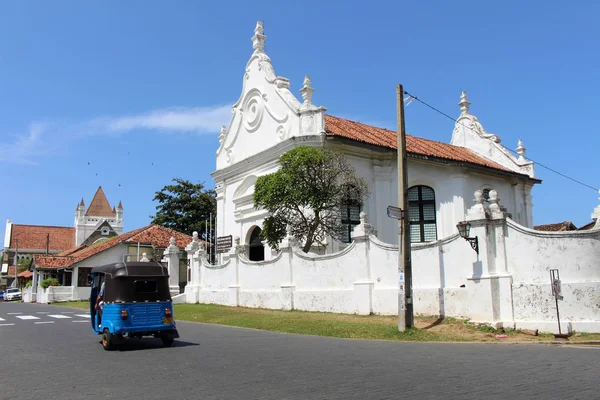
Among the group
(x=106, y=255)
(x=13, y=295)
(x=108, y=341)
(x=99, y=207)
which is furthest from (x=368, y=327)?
(x=99, y=207)

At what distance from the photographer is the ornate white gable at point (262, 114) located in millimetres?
26719

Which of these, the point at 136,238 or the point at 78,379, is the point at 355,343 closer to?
the point at 78,379

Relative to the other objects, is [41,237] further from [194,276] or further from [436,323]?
[436,323]

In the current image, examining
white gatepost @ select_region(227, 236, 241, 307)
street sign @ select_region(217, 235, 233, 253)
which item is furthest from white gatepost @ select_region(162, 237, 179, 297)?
white gatepost @ select_region(227, 236, 241, 307)

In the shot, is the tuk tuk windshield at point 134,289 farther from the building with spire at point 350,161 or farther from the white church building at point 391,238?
the building with spire at point 350,161

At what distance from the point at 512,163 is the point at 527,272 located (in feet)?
76.5

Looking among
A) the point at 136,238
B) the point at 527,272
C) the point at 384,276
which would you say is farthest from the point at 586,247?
the point at 136,238

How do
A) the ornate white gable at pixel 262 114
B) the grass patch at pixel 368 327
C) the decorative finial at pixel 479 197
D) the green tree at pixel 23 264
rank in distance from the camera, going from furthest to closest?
the green tree at pixel 23 264 < the ornate white gable at pixel 262 114 < the decorative finial at pixel 479 197 < the grass patch at pixel 368 327

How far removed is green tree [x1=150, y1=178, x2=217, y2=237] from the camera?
5784cm

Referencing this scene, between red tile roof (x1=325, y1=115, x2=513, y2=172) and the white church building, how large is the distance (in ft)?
0.53

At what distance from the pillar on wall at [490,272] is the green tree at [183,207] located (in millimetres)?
44726

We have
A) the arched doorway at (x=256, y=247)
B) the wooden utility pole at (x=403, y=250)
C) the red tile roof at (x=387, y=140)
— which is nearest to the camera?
the wooden utility pole at (x=403, y=250)

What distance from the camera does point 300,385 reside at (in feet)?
25.0

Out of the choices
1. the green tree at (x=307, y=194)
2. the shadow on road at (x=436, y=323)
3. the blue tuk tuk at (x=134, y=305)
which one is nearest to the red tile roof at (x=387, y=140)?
the green tree at (x=307, y=194)
